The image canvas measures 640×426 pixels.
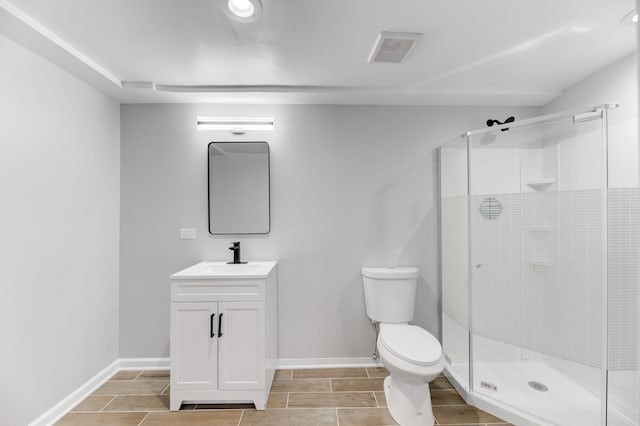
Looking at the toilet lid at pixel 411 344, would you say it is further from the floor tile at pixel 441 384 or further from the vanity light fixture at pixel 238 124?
the vanity light fixture at pixel 238 124

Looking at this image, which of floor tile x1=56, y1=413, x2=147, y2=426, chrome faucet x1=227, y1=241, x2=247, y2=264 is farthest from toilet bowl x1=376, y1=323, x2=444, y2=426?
floor tile x1=56, y1=413, x2=147, y2=426

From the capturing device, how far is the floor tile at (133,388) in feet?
7.61

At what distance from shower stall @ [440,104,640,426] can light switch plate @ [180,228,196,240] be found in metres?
2.11

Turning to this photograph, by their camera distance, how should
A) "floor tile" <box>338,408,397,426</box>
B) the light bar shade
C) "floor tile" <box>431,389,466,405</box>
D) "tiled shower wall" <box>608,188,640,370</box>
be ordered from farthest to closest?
the light bar shade → "floor tile" <box>431,389,466,405</box> → "floor tile" <box>338,408,397,426</box> → "tiled shower wall" <box>608,188,640,370</box>

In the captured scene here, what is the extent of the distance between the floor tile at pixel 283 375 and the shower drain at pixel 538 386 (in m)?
1.68

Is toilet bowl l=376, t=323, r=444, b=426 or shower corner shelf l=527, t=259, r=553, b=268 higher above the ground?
shower corner shelf l=527, t=259, r=553, b=268

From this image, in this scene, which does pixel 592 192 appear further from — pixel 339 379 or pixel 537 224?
pixel 339 379

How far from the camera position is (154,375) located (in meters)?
2.58

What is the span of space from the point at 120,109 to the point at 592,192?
3.36 m

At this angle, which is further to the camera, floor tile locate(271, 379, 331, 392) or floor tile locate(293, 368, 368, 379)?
floor tile locate(293, 368, 368, 379)

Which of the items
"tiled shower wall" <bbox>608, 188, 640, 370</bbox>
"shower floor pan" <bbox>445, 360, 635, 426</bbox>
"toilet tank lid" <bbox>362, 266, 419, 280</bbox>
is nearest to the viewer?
"tiled shower wall" <bbox>608, 188, 640, 370</bbox>

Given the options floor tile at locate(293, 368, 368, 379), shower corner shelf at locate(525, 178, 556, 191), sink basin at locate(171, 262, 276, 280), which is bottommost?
floor tile at locate(293, 368, 368, 379)

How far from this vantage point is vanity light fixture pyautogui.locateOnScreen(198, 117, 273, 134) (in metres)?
2.63

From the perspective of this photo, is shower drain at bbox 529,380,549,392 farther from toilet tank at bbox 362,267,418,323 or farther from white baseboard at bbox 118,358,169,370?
white baseboard at bbox 118,358,169,370
